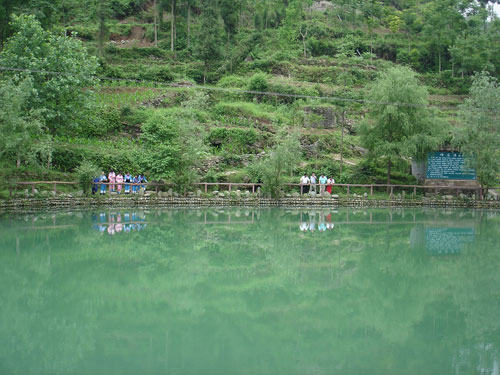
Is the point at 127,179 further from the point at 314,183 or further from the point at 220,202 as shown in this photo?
the point at 314,183

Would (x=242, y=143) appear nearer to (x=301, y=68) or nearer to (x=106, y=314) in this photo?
(x=301, y=68)

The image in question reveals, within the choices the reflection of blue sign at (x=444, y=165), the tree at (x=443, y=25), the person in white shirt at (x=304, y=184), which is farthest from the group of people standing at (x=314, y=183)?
the tree at (x=443, y=25)

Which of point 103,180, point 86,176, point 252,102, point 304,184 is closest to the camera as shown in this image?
point 86,176

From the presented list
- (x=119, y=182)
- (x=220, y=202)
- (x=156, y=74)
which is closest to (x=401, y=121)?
(x=220, y=202)

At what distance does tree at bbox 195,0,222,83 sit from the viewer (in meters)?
40.0

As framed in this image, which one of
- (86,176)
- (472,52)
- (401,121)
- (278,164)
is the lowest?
(86,176)

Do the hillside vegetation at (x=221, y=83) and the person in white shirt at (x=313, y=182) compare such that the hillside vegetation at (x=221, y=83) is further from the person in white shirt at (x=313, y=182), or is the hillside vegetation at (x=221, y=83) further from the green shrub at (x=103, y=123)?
the person in white shirt at (x=313, y=182)

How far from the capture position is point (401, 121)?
29.0m

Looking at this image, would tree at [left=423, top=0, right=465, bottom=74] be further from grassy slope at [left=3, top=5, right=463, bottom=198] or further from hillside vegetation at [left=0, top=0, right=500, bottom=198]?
grassy slope at [left=3, top=5, right=463, bottom=198]

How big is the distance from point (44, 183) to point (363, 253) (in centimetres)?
1785

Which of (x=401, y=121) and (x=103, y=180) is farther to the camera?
(x=401, y=121)

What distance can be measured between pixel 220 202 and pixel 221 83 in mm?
16187

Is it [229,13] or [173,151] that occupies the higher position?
[229,13]

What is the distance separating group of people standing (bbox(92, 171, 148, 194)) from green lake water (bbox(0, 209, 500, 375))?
29.2 feet
